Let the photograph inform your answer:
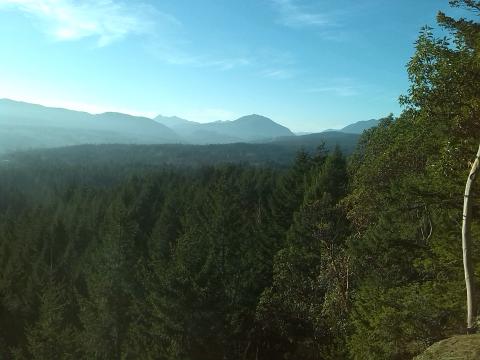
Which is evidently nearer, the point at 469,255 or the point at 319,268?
the point at 469,255

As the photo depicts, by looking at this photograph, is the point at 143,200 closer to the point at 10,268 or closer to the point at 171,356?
the point at 10,268

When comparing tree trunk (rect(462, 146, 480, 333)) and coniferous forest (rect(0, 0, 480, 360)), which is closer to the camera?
tree trunk (rect(462, 146, 480, 333))

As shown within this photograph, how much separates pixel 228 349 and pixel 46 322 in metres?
14.4

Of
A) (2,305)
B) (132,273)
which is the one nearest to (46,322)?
(132,273)

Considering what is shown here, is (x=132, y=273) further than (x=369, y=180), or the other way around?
(x=132, y=273)

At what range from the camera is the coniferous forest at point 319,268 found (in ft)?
41.0

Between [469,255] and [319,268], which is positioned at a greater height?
[469,255]

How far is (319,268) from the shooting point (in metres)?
25.6

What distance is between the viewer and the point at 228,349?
99.7 feet

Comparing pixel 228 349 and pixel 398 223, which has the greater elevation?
pixel 398 223

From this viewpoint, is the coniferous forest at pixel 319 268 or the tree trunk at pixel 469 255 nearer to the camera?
the tree trunk at pixel 469 255

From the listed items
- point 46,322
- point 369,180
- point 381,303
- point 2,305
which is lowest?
point 2,305

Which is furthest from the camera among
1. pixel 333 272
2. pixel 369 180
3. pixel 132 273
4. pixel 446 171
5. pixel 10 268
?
pixel 10 268

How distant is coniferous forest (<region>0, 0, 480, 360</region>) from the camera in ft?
41.0
